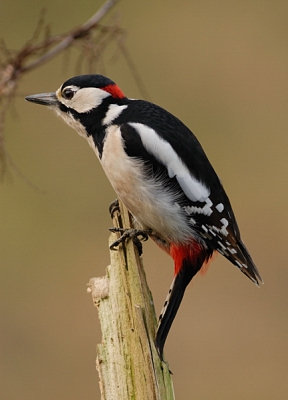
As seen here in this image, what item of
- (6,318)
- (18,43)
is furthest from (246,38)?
(6,318)

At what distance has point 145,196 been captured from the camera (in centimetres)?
Result: 314

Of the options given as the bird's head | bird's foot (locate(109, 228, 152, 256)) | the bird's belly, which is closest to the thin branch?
the bird's head

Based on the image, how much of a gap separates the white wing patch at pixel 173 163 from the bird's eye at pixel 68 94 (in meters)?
0.40

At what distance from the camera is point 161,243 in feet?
10.9

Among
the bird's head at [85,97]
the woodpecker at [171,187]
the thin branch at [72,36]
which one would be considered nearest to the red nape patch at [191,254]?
the woodpecker at [171,187]

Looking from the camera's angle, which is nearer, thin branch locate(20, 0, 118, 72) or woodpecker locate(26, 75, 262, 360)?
woodpecker locate(26, 75, 262, 360)

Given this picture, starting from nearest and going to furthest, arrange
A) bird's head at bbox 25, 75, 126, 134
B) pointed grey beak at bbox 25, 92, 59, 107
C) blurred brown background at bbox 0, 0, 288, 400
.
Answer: bird's head at bbox 25, 75, 126, 134
pointed grey beak at bbox 25, 92, 59, 107
blurred brown background at bbox 0, 0, 288, 400

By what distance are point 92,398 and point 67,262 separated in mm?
1117

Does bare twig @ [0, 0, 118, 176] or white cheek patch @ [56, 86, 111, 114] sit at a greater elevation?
bare twig @ [0, 0, 118, 176]

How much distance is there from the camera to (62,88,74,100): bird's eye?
132 inches

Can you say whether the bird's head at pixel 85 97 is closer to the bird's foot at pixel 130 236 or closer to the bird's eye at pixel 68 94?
the bird's eye at pixel 68 94

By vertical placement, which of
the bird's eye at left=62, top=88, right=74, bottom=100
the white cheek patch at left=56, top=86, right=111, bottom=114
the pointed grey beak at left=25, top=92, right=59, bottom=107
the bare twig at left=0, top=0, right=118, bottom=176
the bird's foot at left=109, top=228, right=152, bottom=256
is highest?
the bare twig at left=0, top=0, right=118, bottom=176

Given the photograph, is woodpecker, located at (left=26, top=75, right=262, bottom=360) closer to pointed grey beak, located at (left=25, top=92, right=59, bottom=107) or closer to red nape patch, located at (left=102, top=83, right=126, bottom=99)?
red nape patch, located at (left=102, top=83, right=126, bottom=99)

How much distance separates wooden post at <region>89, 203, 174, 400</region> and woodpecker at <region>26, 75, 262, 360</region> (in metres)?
0.34
